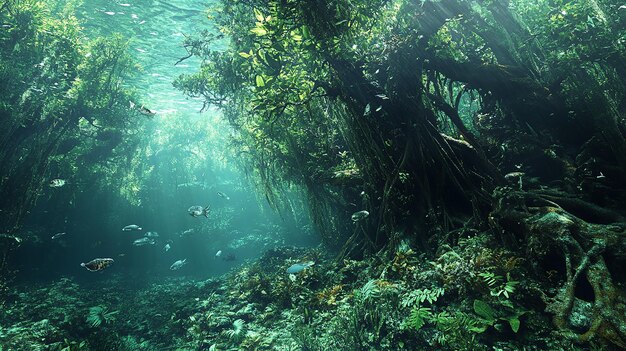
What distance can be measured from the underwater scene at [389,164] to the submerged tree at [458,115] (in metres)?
0.05

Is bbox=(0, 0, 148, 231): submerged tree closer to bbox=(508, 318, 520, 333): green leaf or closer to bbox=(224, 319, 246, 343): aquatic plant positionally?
bbox=(224, 319, 246, 343): aquatic plant

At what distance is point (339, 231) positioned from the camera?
1406 centimetres

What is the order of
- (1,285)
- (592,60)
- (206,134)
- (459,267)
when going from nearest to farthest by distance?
(459,267) → (592,60) → (1,285) → (206,134)

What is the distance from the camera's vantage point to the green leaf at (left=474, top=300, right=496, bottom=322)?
12.6 feet

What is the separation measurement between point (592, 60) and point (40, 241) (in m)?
29.0

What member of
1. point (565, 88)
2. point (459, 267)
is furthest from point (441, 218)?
point (565, 88)

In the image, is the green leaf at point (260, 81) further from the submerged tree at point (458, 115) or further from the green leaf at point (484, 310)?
the green leaf at point (484, 310)

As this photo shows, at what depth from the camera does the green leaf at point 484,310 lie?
3.83 meters

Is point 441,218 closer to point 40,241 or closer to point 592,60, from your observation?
point 592,60

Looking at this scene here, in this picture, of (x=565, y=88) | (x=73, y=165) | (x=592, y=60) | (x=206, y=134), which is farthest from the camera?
(x=206, y=134)

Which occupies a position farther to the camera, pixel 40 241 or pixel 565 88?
pixel 40 241

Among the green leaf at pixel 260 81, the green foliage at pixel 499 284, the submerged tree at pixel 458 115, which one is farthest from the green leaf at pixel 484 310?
the green leaf at pixel 260 81

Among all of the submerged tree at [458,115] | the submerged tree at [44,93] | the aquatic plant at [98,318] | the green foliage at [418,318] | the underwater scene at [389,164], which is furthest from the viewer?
the submerged tree at [44,93]

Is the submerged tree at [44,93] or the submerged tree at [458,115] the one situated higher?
the submerged tree at [44,93]
